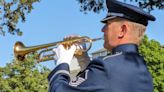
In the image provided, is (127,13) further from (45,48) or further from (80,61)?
(45,48)

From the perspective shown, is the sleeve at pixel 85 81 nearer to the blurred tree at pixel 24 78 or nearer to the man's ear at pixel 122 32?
the man's ear at pixel 122 32

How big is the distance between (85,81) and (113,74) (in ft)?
0.73

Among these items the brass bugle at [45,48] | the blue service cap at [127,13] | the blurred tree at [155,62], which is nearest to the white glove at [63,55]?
the brass bugle at [45,48]

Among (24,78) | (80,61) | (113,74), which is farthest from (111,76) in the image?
(24,78)

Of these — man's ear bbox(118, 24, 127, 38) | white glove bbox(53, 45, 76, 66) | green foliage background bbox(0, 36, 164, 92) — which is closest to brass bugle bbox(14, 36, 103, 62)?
white glove bbox(53, 45, 76, 66)

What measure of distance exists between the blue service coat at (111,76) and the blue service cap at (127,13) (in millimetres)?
248

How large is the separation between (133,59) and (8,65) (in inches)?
1893

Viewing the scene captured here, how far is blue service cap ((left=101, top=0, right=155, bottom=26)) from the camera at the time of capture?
4480 mm

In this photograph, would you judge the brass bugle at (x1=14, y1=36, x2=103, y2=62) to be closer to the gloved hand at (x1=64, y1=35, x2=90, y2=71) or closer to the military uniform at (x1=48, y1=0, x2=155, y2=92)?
the gloved hand at (x1=64, y1=35, x2=90, y2=71)

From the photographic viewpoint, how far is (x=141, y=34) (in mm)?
4375

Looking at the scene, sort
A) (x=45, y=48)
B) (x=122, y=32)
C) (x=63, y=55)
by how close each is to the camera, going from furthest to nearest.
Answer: (x=45, y=48) → (x=63, y=55) → (x=122, y=32)

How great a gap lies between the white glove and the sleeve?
0.15 m

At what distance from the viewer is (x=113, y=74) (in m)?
4.16

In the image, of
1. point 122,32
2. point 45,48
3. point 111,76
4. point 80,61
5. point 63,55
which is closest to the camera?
point 111,76
